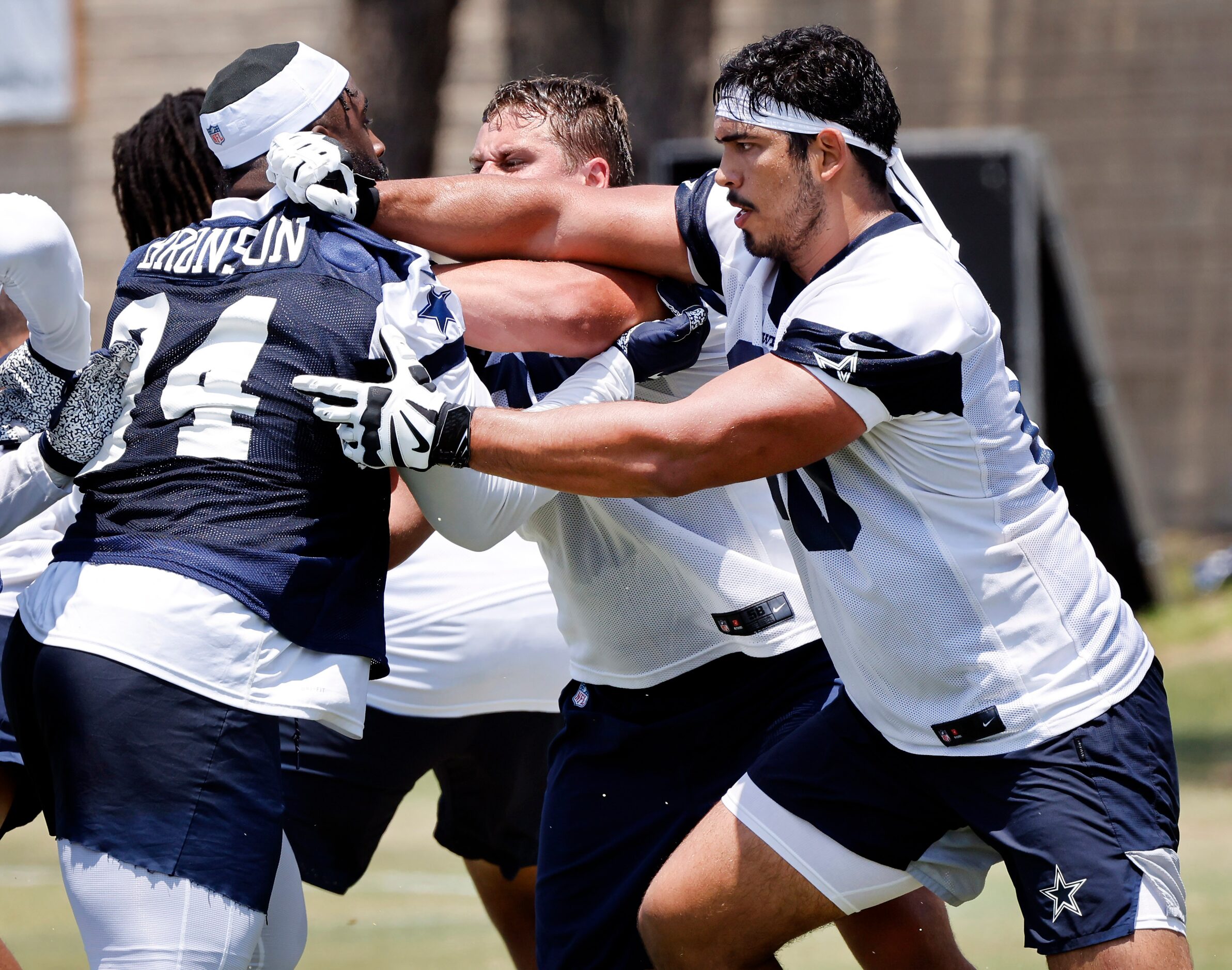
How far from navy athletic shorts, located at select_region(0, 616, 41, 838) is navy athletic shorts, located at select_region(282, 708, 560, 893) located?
0.74m

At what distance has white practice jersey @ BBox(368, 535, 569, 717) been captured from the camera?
3.96 metres

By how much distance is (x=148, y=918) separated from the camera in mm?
2402

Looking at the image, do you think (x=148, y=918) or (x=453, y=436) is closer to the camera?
(x=148, y=918)

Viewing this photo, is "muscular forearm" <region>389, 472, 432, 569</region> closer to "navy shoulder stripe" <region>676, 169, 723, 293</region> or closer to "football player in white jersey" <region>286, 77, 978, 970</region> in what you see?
"football player in white jersey" <region>286, 77, 978, 970</region>

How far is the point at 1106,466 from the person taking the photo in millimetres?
9453

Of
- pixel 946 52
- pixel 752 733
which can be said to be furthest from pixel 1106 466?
pixel 752 733

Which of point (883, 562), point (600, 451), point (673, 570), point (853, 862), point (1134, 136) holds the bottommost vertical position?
point (1134, 136)

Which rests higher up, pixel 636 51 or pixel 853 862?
pixel 636 51

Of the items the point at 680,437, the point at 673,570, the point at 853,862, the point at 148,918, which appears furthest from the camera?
the point at 673,570

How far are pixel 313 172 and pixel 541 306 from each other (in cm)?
52

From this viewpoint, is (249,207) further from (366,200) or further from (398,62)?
(398,62)

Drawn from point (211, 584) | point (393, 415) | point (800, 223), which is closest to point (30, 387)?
point (211, 584)

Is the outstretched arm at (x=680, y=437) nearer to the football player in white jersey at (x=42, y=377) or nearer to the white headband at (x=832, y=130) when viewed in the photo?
the white headband at (x=832, y=130)

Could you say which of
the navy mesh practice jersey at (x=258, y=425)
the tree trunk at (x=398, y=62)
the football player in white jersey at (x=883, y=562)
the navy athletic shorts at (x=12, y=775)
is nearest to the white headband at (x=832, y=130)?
the football player in white jersey at (x=883, y=562)
